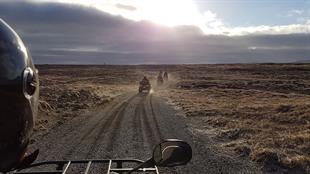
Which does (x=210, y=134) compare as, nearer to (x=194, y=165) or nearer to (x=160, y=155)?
(x=194, y=165)

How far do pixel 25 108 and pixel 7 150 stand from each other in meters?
0.43

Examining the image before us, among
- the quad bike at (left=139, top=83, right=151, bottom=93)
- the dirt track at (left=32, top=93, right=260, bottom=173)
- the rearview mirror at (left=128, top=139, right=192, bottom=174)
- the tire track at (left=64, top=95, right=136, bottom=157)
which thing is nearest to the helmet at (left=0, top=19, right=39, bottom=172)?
the rearview mirror at (left=128, top=139, right=192, bottom=174)

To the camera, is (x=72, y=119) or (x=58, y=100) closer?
(x=72, y=119)

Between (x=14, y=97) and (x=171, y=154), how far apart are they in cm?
149

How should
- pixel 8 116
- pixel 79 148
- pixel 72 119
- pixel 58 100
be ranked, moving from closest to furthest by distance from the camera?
pixel 8 116 → pixel 79 148 → pixel 72 119 → pixel 58 100

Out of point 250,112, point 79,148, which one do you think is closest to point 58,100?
A: point 250,112

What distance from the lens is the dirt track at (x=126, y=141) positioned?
1198 cm

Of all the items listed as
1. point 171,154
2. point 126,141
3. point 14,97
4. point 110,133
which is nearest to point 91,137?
point 110,133

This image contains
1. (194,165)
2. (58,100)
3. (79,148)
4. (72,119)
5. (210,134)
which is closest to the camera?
(194,165)

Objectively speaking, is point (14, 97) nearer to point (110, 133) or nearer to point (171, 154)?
point (171, 154)

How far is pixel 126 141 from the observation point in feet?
49.4

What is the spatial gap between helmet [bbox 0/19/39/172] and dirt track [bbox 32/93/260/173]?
6.50m

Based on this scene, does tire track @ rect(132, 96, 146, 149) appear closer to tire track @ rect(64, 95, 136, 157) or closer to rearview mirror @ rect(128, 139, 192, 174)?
tire track @ rect(64, 95, 136, 157)

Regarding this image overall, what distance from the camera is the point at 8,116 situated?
4.21 m
